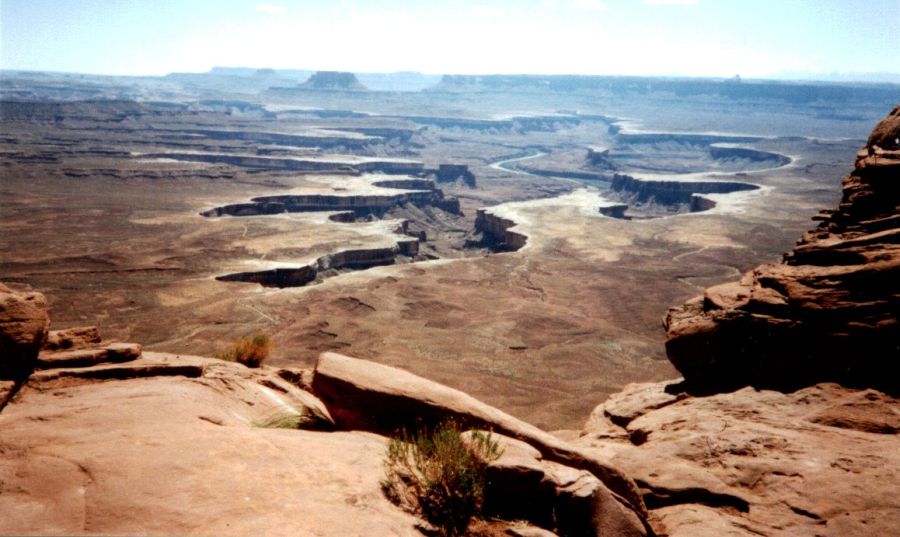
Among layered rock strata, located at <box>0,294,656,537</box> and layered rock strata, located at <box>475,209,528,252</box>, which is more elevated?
layered rock strata, located at <box>0,294,656,537</box>

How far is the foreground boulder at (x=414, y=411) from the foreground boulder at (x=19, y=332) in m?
3.77

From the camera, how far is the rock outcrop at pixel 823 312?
35.7ft

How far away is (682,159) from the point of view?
157000 millimetres

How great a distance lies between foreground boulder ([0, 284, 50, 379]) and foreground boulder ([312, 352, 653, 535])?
149 inches

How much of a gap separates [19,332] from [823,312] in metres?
13.2

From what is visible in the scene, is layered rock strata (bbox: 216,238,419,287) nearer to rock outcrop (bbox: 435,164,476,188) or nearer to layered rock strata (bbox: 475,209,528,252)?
layered rock strata (bbox: 475,209,528,252)

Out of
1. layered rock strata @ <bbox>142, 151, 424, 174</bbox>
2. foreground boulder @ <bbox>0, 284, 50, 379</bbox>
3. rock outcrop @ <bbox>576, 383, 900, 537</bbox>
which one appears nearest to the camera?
rock outcrop @ <bbox>576, 383, 900, 537</bbox>

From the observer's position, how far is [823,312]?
11.4m

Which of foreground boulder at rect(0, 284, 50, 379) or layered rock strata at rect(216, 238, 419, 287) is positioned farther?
layered rock strata at rect(216, 238, 419, 287)

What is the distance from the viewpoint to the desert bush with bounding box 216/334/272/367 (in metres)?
12.3

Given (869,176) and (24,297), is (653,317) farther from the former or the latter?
(24,297)

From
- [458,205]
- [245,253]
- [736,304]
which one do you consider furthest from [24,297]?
[458,205]

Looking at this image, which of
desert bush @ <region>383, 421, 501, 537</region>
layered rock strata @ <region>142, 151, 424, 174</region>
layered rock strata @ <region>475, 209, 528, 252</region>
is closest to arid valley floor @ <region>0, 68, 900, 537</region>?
desert bush @ <region>383, 421, 501, 537</region>

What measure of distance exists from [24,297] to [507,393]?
2258cm
